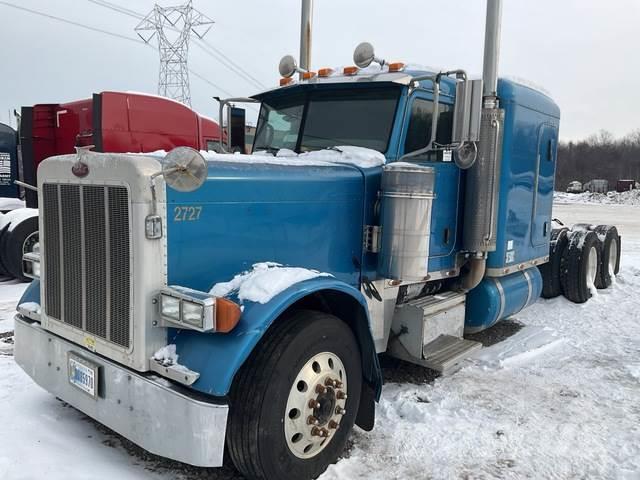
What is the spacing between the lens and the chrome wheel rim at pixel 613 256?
9.09 m

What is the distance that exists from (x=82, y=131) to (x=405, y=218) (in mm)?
7291

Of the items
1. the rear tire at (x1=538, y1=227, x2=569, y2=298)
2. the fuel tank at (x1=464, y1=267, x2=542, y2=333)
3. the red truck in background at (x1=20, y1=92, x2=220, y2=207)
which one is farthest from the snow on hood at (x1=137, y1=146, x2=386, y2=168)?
the red truck in background at (x1=20, y1=92, x2=220, y2=207)

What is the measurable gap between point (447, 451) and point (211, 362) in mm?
1772

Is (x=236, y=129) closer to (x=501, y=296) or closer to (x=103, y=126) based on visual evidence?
(x=501, y=296)

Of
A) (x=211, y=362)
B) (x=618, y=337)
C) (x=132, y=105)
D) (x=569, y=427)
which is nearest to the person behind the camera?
(x=211, y=362)

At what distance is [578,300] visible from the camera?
7.87 meters

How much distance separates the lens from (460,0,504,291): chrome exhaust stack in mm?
4980

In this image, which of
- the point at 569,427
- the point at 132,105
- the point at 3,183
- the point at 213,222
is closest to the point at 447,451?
the point at 569,427

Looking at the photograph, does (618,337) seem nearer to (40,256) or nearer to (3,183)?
(40,256)

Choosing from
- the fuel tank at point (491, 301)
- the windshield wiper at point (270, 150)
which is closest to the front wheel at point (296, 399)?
the windshield wiper at point (270, 150)

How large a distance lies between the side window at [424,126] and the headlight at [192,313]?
7.81ft

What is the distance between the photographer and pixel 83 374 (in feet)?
10.3

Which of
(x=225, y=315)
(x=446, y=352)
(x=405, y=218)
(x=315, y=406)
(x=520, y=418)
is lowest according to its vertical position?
(x=520, y=418)

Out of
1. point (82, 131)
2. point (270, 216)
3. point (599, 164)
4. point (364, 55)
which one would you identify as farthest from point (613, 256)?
point (599, 164)
